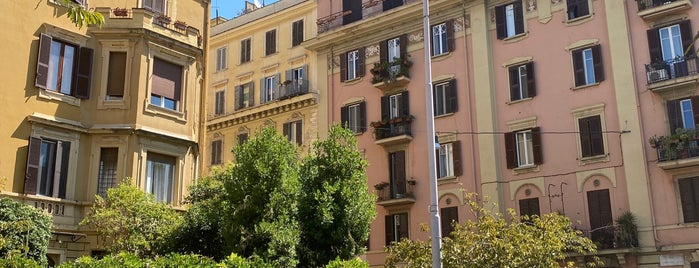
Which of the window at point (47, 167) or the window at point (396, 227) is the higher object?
the window at point (47, 167)

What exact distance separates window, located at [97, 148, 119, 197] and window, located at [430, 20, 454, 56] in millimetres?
18391

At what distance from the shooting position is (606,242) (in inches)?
1118

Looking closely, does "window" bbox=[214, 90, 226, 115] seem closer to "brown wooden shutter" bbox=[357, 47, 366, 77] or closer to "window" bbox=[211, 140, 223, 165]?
"window" bbox=[211, 140, 223, 165]

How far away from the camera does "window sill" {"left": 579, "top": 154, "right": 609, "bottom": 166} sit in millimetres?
29328

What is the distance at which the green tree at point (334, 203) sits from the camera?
17.1 m

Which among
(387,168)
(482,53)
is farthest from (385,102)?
(482,53)

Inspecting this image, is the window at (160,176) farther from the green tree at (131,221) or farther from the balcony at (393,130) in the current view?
the balcony at (393,130)

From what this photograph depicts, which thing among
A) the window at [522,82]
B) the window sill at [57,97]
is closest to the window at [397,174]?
the window at [522,82]

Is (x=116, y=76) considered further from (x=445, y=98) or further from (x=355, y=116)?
(x=445, y=98)

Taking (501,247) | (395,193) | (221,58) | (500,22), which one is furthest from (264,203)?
(221,58)

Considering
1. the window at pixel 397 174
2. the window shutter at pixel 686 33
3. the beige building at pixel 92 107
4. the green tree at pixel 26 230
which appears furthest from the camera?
the window at pixel 397 174

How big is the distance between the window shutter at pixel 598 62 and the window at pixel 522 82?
286cm

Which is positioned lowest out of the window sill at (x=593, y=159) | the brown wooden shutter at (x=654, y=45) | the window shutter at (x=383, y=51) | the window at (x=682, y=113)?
the window sill at (x=593, y=159)

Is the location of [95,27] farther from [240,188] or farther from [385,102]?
[385,102]
